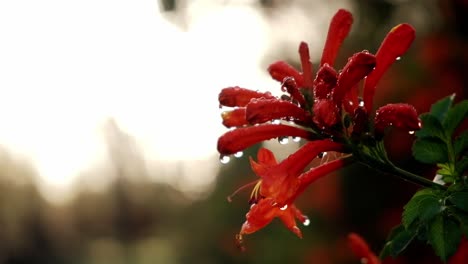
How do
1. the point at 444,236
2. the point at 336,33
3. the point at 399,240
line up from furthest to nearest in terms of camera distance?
1. the point at 336,33
2. the point at 399,240
3. the point at 444,236

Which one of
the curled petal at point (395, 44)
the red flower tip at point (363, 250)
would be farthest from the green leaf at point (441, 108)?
the red flower tip at point (363, 250)

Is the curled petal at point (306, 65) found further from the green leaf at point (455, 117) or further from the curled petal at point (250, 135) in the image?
the green leaf at point (455, 117)

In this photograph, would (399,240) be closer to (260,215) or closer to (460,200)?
(460,200)

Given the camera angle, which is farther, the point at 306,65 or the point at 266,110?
the point at 306,65

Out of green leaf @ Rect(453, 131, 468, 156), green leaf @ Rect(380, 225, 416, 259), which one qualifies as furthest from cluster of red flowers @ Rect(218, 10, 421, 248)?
green leaf @ Rect(380, 225, 416, 259)

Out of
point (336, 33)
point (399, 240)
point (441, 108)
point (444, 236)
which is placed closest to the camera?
point (444, 236)

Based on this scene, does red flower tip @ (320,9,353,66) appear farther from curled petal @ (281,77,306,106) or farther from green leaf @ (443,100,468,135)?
green leaf @ (443,100,468,135)

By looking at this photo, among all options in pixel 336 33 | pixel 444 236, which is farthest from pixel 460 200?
pixel 336 33

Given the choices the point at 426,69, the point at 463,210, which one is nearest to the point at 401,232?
the point at 463,210
